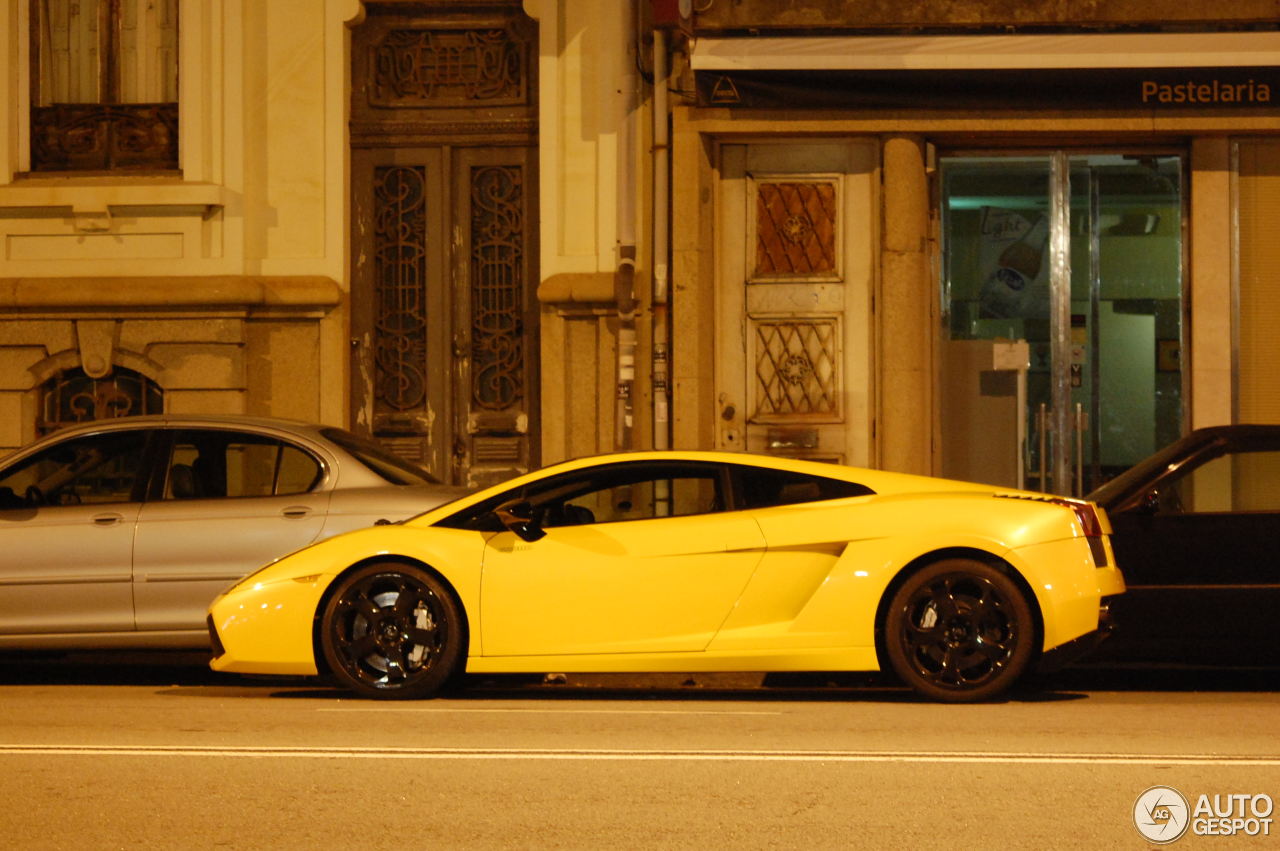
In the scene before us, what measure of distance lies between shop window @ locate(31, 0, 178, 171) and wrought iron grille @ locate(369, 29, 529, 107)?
188 centimetres

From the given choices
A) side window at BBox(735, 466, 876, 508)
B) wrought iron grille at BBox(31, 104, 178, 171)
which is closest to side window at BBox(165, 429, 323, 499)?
side window at BBox(735, 466, 876, 508)

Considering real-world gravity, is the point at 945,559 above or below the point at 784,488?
below

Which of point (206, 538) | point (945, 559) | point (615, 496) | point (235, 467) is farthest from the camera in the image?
point (235, 467)

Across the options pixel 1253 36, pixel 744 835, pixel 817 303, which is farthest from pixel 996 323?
pixel 744 835

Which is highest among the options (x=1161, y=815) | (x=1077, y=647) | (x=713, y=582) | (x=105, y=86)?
(x=105, y=86)

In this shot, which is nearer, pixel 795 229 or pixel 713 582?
pixel 713 582

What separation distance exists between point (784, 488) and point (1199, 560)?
7.39 ft

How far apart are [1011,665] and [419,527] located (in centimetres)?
291

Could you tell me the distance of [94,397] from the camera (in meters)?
16.2

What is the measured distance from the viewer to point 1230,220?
15.6 m

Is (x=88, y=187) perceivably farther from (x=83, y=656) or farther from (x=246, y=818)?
(x=246, y=818)

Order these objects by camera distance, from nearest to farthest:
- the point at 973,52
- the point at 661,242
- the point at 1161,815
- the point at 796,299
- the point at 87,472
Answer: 1. the point at 1161,815
2. the point at 87,472
3. the point at 973,52
4. the point at 661,242
5. the point at 796,299

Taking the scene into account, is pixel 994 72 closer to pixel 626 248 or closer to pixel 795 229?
pixel 795 229

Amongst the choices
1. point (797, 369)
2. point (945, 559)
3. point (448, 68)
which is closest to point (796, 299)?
point (797, 369)
